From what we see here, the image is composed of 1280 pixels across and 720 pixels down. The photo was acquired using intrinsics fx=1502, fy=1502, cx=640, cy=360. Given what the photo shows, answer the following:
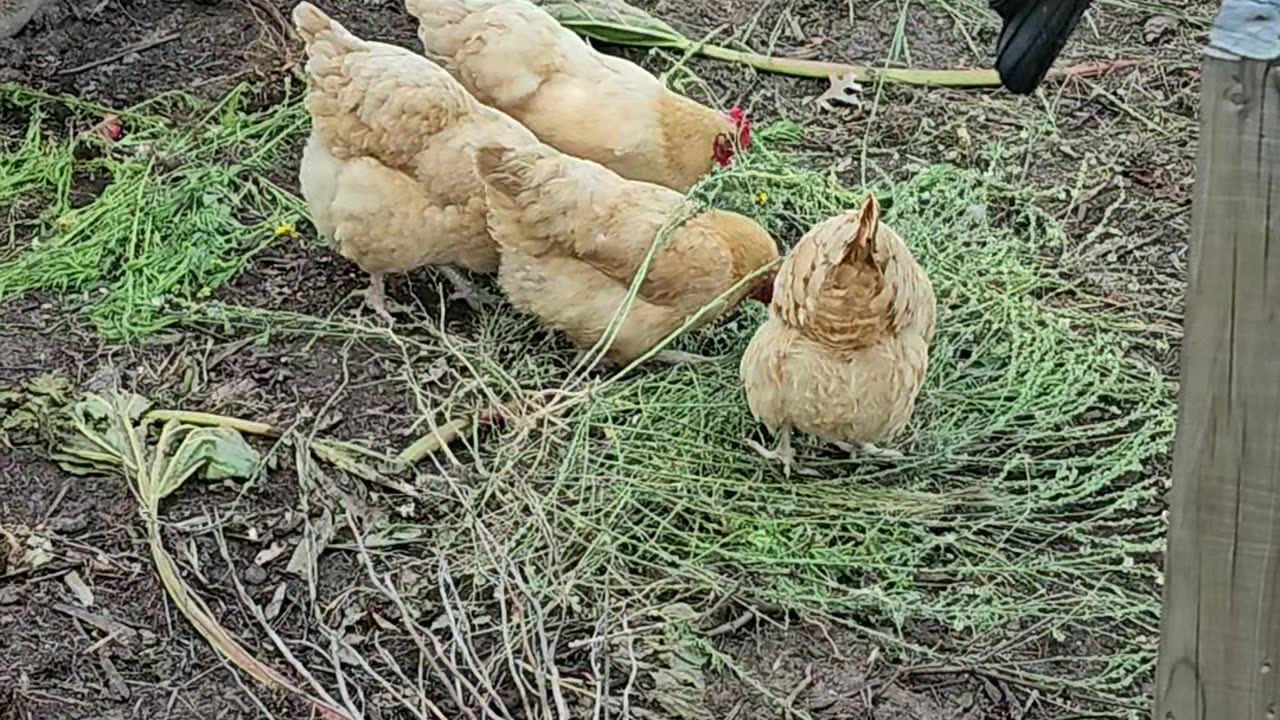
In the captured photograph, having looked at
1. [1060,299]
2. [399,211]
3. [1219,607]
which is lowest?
[1060,299]

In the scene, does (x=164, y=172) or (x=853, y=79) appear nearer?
(x=164, y=172)

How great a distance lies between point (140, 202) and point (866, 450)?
7.83ft

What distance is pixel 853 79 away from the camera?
210 inches

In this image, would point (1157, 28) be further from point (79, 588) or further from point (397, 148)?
point (79, 588)

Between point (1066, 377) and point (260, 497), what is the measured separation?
208 centimetres

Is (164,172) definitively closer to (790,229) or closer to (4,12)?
(4,12)

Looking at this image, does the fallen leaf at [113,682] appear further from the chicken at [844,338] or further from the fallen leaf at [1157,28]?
the fallen leaf at [1157,28]

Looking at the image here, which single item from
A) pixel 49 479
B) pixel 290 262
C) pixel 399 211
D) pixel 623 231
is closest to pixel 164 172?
pixel 290 262

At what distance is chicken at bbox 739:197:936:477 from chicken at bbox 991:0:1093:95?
44.1 inches

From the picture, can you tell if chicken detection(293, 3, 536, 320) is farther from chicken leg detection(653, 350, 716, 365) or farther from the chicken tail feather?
chicken leg detection(653, 350, 716, 365)

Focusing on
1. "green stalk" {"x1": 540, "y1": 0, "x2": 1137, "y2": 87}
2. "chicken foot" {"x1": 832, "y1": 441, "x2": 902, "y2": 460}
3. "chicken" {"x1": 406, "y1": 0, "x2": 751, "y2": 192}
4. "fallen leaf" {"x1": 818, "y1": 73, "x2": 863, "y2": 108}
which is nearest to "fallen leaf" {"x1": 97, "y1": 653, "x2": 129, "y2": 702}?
"chicken foot" {"x1": 832, "y1": 441, "x2": 902, "y2": 460}

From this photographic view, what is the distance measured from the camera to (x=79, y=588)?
131 inches

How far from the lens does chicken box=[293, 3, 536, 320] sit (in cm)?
399

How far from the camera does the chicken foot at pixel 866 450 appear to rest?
146 inches
